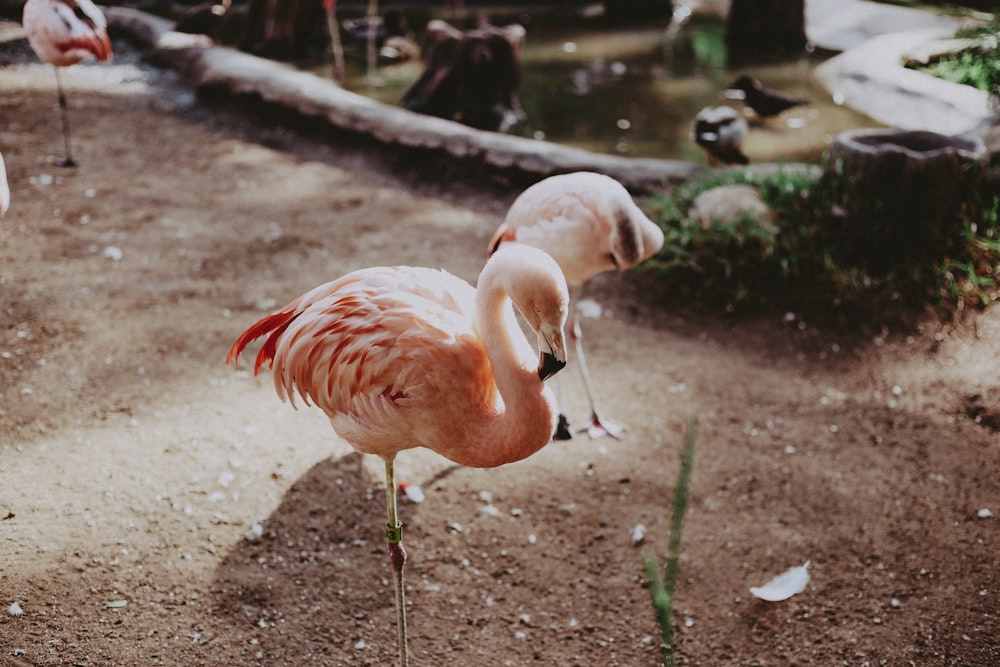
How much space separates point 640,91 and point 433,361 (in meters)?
6.67

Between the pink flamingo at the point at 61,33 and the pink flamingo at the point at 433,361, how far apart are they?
4255 mm

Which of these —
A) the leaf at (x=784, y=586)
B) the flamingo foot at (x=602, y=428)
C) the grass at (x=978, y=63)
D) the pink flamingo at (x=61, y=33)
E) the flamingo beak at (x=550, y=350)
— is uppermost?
the pink flamingo at (x=61, y=33)

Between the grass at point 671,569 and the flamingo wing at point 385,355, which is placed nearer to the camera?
the grass at point 671,569

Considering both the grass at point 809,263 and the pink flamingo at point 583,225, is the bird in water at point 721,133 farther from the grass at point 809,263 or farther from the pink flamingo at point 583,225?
the pink flamingo at point 583,225

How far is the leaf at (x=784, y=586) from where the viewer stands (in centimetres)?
279

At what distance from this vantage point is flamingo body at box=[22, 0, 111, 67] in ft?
17.9

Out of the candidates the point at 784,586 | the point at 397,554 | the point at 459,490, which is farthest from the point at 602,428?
the point at 397,554

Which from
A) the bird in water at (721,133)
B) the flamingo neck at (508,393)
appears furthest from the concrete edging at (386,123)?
the flamingo neck at (508,393)

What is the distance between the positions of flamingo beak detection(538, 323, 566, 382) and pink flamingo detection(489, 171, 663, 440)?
125 centimetres

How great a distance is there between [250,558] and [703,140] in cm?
435

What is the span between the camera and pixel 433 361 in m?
2.23

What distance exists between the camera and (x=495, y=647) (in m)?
2.60

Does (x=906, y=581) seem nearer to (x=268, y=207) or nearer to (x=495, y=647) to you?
(x=495, y=647)

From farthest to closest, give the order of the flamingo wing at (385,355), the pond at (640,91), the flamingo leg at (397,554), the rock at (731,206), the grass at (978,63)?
the pond at (640,91) < the grass at (978,63) < the rock at (731,206) < the flamingo leg at (397,554) < the flamingo wing at (385,355)
